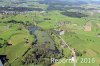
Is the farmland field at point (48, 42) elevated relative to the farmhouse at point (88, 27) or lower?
elevated

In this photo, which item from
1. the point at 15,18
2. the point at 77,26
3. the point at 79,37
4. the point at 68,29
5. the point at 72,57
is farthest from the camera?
the point at 15,18

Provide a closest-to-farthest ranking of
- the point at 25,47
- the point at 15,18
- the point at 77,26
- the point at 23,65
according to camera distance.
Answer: the point at 23,65 < the point at 25,47 < the point at 77,26 < the point at 15,18

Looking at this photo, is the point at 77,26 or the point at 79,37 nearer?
the point at 79,37

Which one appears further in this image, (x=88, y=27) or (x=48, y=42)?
(x=88, y=27)

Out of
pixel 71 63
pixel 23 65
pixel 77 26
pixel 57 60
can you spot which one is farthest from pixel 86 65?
pixel 77 26

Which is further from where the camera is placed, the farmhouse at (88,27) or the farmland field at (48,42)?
the farmhouse at (88,27)

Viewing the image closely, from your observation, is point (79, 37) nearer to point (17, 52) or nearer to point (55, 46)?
point (55, 46)

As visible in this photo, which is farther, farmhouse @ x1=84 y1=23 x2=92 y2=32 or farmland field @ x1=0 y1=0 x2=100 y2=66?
farmhouse @ x1=84 y1=23 x2=92 y2=32

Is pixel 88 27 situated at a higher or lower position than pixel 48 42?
lower

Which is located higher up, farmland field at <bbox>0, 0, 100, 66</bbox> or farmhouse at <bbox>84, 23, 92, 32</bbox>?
farmland field at <bbox>0, 0, 100, 66</bbox>
